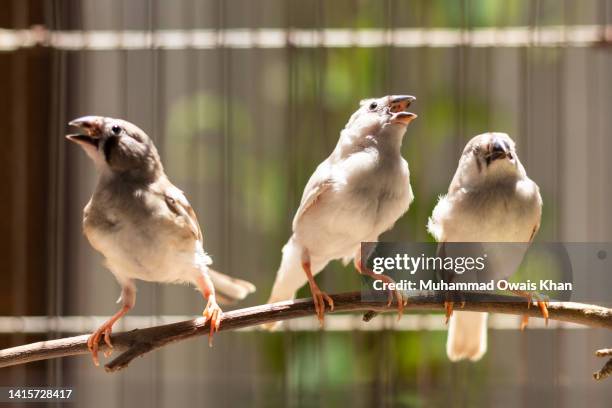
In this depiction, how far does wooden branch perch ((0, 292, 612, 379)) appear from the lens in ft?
4.56

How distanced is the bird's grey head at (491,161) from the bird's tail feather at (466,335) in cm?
35

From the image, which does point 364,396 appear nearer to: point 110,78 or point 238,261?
point 238,261

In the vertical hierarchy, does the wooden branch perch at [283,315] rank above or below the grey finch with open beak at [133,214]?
below

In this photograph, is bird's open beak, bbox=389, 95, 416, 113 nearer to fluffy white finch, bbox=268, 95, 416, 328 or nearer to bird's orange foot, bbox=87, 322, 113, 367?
fluffy white finch, bbox=268, 95, 416, 328

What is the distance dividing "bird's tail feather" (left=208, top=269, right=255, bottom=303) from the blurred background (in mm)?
49

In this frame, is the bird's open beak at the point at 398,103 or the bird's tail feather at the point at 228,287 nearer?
the bird's open beak at the point at 398,103

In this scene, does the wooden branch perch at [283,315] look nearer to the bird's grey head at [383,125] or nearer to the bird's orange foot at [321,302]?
the bird's orange foot at [321,302]


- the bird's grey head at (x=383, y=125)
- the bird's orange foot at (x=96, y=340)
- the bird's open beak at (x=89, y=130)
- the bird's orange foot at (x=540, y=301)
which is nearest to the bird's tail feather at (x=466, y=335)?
the bird's orange foot at (x=540, y=301)

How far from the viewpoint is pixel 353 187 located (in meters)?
1.43

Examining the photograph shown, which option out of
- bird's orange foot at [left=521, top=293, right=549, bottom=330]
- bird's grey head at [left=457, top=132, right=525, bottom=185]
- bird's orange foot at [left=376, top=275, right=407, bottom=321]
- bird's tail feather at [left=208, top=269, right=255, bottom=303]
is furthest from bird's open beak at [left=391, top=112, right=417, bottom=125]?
bird's tail feather at [left=208, top=269, right=255, bottom=303]

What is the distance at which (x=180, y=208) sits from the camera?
148cm

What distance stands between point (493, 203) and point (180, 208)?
2.07 ft

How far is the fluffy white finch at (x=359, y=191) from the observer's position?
4.67ft

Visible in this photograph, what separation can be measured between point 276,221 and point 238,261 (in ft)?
0.43
